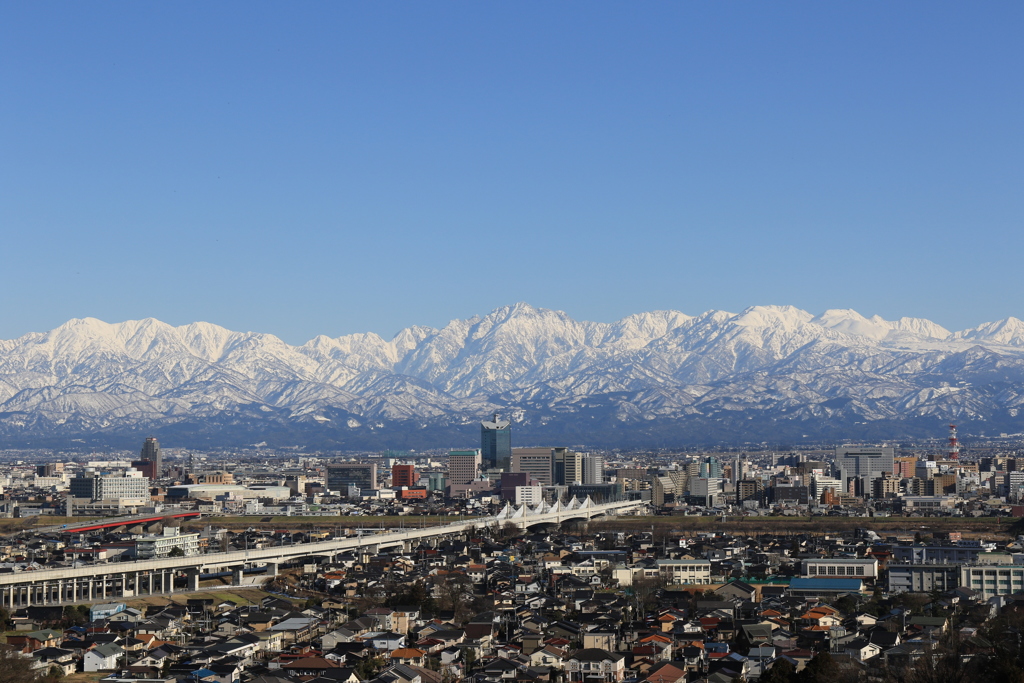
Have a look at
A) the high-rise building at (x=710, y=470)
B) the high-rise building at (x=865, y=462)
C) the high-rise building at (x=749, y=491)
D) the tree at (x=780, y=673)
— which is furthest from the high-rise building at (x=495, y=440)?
the tree at (x=780, y=673)

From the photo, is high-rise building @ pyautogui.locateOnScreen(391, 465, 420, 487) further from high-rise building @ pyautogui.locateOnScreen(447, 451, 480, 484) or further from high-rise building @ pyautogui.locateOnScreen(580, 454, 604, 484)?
high-rise building @ pyautogui.locateOnScreen(580, 454, 604, 484)

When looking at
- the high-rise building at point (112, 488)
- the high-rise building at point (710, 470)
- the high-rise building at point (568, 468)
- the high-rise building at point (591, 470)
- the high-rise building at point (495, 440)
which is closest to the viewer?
the high-rise building at point (112, 488)

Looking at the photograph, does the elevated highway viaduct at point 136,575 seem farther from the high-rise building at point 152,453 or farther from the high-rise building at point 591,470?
the high-rise building at point 152,453

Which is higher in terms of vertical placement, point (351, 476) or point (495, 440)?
point (495, 440)

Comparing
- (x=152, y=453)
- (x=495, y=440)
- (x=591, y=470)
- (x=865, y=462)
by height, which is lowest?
(x=591, y=470)

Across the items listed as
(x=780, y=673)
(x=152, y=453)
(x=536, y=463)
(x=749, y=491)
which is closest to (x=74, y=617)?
(x=780, y=673)

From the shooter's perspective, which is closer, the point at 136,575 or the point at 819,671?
the point at 819,671

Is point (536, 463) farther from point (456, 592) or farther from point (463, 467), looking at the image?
point (456, 592)
